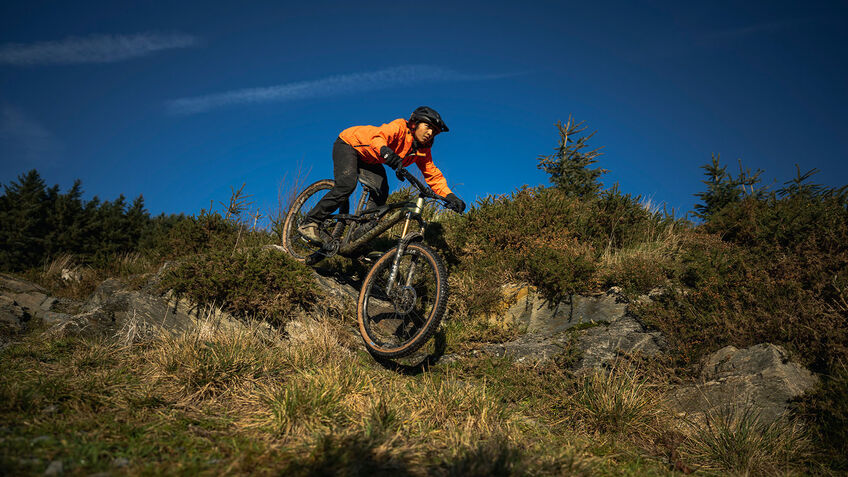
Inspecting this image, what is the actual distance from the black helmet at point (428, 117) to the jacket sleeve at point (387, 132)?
0.20 m

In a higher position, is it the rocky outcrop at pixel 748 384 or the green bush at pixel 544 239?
the green bush at pixel 544 239

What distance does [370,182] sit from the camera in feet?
18.9

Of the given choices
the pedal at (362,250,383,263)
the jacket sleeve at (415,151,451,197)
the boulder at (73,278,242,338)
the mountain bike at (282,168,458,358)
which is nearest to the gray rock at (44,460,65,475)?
the mountain bike at (282,168,458,358)

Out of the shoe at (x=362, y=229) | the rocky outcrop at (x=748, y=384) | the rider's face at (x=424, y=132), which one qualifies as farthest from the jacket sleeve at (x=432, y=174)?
the rocky outcrop at (x=748, y=384)

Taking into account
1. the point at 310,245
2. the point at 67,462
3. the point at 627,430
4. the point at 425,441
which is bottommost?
the point at 67,462

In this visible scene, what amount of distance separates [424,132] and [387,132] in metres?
0.51

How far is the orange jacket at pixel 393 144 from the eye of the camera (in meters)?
5.27

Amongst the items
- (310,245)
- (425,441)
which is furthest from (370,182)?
(425,441)

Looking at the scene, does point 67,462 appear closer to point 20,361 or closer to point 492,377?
point 20,361

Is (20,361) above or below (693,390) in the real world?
below

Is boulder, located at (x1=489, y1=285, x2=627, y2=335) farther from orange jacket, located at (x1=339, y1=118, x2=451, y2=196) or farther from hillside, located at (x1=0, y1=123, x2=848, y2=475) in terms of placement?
orange jacket, located at (x1=339, y1=118, x2=451, y2=196)

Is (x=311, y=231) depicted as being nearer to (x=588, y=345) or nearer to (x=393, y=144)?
(x=393, y=144)

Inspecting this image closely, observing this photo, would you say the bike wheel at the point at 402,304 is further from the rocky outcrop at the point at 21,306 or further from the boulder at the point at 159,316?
the rocky outcrop at the point at 21,306

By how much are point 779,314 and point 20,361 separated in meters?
7.90
